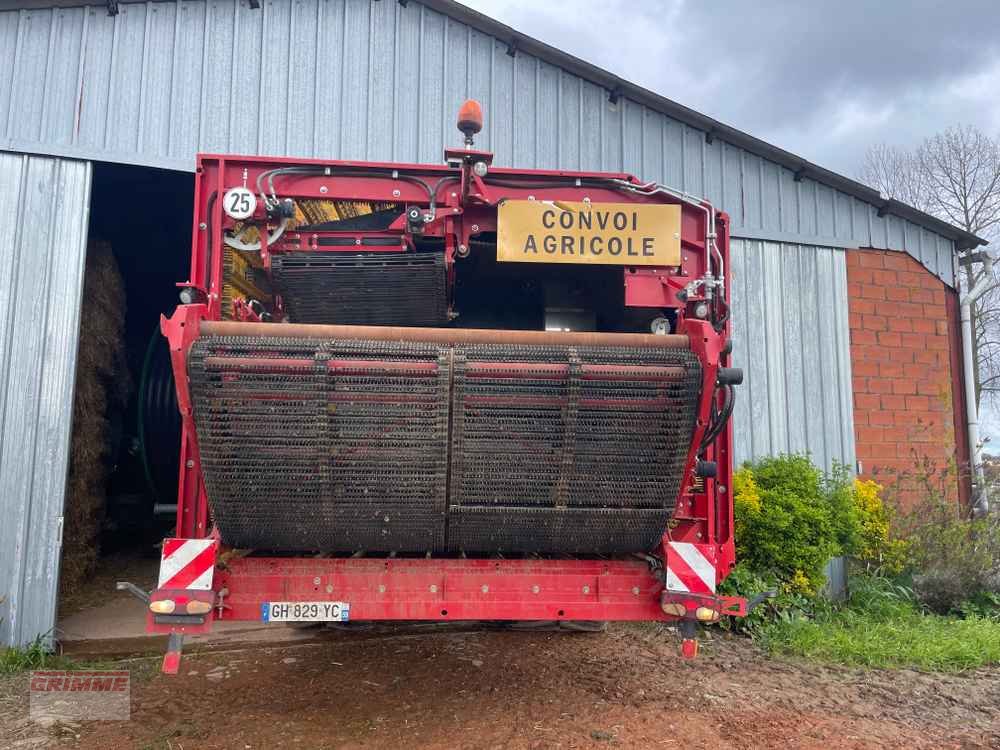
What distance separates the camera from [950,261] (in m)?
7.71

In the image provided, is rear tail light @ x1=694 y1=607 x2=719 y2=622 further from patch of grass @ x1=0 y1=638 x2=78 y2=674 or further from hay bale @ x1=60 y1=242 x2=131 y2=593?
hay bale @ x1=60 y1=242 x2=131 y2=593

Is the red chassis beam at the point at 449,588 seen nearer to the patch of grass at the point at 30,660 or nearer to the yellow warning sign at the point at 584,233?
the yellow warning sign at the point at 584,233

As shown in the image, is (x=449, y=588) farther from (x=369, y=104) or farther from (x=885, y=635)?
(x=369, y=104)

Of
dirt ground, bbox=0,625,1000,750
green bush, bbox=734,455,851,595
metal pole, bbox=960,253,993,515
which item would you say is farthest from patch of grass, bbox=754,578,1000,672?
metal pole, bbox=960,253,993,515

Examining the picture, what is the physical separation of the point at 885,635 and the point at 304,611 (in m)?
5.03

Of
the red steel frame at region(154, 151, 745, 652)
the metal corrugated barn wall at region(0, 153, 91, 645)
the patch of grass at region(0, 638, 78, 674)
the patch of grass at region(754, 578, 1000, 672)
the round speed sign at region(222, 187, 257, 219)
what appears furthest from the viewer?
the patch of grass at region(754, 578, 1000, 672)

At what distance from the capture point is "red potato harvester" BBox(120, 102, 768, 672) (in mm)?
2939

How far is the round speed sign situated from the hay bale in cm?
410

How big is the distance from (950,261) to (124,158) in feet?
28.2

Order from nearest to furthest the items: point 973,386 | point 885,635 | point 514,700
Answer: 1. point 514,700
2. point 885,635
3. point 973,386

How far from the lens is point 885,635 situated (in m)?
5.75

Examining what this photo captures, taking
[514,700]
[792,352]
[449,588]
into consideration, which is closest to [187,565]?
[449,588]

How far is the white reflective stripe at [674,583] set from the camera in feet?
10.7

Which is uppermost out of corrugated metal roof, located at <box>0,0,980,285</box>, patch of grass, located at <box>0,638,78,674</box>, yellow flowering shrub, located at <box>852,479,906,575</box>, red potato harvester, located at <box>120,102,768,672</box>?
corrugated metal roof, located at <box>0,0,980,285</box>
